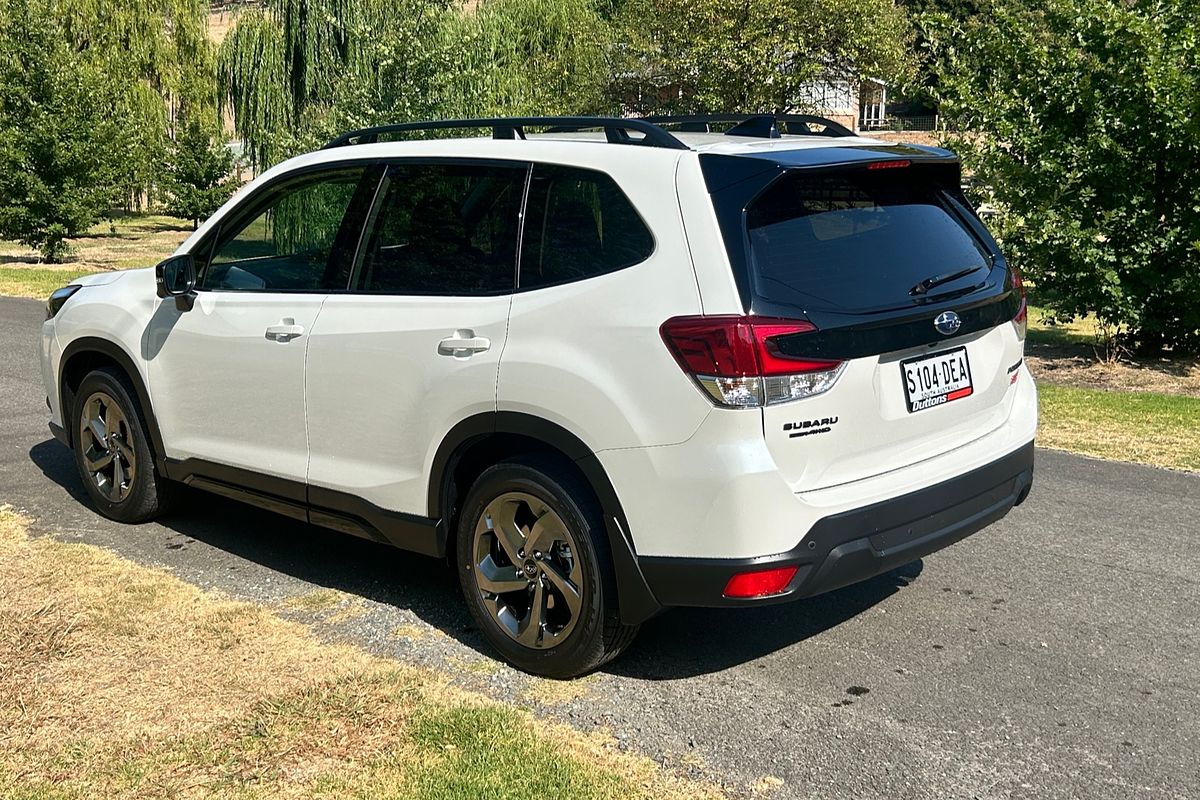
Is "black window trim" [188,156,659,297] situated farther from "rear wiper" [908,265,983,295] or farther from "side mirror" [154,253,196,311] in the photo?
"rear wiper" [908,265,983,295]

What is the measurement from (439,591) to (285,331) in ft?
4.23

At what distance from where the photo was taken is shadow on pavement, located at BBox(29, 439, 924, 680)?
4648 mm

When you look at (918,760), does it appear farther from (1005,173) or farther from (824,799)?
(1005,173)

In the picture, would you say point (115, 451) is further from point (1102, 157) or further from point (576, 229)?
point (1102, 157)

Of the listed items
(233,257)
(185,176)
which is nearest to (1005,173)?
(233,257)

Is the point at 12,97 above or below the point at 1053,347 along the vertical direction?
above

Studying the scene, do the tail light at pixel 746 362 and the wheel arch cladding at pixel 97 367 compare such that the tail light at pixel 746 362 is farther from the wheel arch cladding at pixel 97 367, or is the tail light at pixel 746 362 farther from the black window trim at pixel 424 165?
the wheel arch cladding at pixel 97 367

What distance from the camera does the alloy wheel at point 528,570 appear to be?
14.0 feet

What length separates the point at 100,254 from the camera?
26953 mm

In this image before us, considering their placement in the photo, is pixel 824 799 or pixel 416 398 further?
pixel 416 398

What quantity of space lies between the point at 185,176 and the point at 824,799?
96.3 ft

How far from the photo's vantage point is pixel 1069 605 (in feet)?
16.8

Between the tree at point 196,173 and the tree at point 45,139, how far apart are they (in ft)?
21.1

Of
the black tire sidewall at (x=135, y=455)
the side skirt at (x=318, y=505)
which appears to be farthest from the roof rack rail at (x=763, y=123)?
the black tire sidewall at (x=135, y=455)
